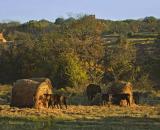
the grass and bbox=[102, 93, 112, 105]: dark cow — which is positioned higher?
bbox=[102, 93, 112, 105]: dark cow

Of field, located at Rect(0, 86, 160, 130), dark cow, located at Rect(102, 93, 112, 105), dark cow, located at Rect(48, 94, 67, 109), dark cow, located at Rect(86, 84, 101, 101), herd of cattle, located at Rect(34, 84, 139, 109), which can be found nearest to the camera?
field, located at Rect(0, 86, 160, 130)

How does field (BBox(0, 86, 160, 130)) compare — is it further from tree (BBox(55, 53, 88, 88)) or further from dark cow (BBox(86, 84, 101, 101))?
tree (BBox(55, 53, 88, 88))

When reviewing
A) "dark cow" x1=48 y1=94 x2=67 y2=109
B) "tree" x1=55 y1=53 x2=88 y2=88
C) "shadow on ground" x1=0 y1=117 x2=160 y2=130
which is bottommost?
"shadow on ground" x1=0 y1=117 x2=160 y2=130

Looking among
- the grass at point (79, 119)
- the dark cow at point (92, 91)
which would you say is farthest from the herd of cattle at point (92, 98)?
the grass at point (79, 119)

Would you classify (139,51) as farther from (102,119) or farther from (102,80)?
(102,119)

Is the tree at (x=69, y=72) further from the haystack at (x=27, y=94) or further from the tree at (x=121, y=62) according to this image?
the haystack at (x=27, y=94)

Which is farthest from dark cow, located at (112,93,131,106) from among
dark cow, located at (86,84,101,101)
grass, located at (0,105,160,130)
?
grass, located at (0,105,160,130)

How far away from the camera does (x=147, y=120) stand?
93.5 ft

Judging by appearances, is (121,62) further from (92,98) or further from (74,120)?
(74,120)

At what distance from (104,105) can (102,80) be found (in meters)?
37.3

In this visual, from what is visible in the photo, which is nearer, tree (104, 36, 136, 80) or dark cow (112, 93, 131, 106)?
dark cow (112, 93, 131, 106)

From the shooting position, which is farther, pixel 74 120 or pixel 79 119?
pixel 79 119

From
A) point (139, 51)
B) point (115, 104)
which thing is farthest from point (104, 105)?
point (139, 51)

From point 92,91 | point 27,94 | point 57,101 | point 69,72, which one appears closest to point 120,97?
point 92,91
